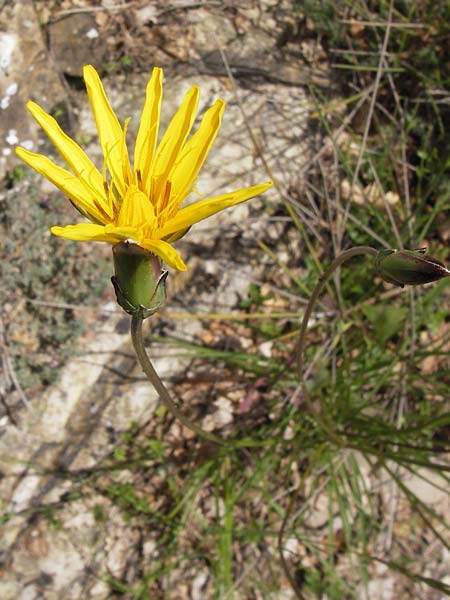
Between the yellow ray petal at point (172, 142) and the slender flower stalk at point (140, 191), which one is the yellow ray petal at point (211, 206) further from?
the yellow ray petal at point (172, 142)

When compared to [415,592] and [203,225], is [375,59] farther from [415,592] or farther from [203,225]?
[415,592]

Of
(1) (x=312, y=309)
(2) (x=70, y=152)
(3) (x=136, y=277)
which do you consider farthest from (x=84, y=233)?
(1) (x=312, y=309)

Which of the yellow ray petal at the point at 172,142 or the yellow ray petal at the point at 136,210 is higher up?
the yellow ray petal at the point at 172,142

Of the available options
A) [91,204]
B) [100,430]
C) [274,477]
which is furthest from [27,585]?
[91,204]

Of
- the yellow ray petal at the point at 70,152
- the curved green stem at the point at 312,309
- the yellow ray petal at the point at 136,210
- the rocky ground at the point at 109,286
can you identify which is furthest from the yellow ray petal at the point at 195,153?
the rocky ground at the point at 109,286

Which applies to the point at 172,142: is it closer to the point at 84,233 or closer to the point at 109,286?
the point at 84,233
